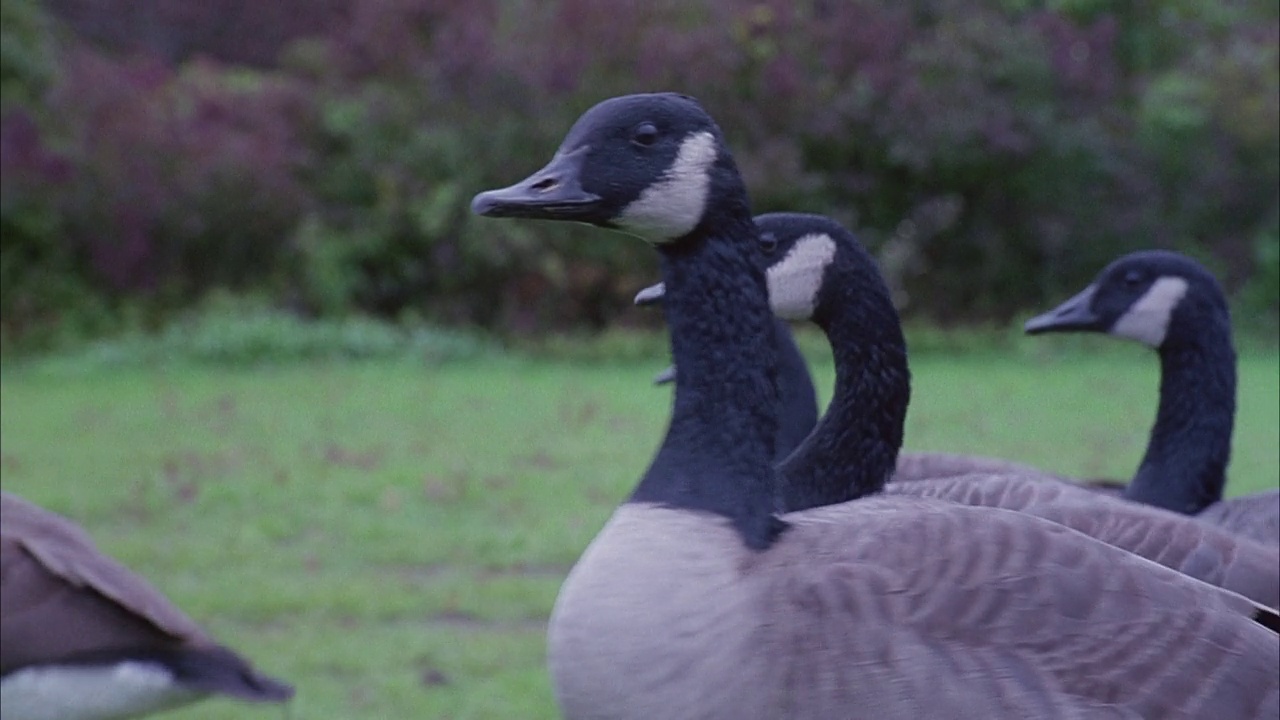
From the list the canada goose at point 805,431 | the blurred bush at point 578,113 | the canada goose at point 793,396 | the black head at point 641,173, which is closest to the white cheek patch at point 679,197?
the black head at point 641,173

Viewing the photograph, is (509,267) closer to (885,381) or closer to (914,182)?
(914,182)

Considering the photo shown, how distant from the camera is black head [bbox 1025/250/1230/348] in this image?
4.63 meters

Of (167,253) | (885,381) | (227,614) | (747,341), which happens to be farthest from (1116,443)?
(167,253)

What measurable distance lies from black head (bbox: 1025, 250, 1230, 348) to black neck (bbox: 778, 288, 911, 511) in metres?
1.37

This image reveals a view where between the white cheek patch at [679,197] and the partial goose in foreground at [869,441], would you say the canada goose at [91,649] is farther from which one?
the white cheek patch at [679,197]

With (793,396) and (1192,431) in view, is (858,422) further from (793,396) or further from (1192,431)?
(1192,431)

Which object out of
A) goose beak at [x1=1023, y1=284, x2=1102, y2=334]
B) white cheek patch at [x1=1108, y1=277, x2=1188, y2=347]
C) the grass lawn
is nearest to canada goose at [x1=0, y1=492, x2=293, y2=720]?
the grass lawn

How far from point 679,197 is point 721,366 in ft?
0.99

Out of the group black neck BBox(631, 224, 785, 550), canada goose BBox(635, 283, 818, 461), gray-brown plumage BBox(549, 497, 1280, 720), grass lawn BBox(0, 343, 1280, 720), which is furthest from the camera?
grass lawn BBox(0, 343, 1280, 720)

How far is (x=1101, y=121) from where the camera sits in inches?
698

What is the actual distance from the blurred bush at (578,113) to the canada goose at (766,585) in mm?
13948

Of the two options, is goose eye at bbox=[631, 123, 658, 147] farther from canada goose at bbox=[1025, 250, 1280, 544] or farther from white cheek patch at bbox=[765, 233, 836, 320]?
canada goose at bbox=[1025, 250, 1280, 544]

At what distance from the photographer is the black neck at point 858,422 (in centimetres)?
323

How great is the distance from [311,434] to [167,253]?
25.6 feet
